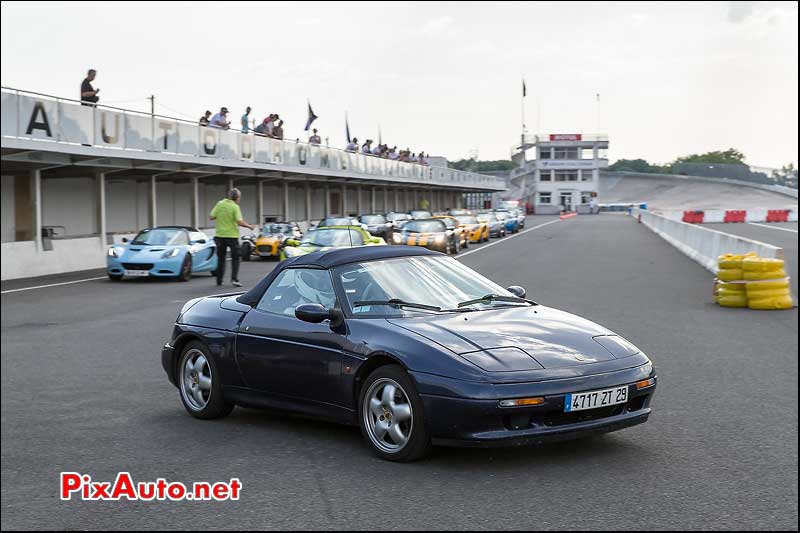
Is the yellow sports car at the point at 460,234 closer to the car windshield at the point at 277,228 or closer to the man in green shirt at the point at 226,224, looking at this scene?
the man in green shirt at the point at 226,224

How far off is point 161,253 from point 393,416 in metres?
15.4

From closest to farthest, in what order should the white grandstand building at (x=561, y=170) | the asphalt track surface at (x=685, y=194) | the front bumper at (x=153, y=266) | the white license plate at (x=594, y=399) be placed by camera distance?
the white license plate at (x=594, y=399), the front bumper at (x=153, y=266), the asphalt track surface at (x=685, y=194), the white grandstand building at (x=561, y=170)

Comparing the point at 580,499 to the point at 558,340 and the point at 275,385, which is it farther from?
the point at 275,385

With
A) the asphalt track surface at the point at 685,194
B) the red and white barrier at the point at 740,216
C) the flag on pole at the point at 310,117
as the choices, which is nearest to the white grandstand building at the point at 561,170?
the asphalt track surface at the point at 685,194

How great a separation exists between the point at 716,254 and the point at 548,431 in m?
22.1

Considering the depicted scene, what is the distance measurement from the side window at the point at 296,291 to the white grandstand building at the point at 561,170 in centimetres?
14277

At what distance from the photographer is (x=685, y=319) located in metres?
13.5

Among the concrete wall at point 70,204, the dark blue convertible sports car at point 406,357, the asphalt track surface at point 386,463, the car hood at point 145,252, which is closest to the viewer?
the dark blue convertible sports car at point 406,357

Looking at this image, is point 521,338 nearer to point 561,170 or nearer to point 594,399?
point 594,399

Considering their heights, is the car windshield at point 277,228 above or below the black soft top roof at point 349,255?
above

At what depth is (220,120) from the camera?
29.1m

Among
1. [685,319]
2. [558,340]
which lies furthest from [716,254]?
[558,340]

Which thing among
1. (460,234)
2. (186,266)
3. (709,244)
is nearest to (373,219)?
(709,244)

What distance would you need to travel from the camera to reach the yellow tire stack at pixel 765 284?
15.3 metres
